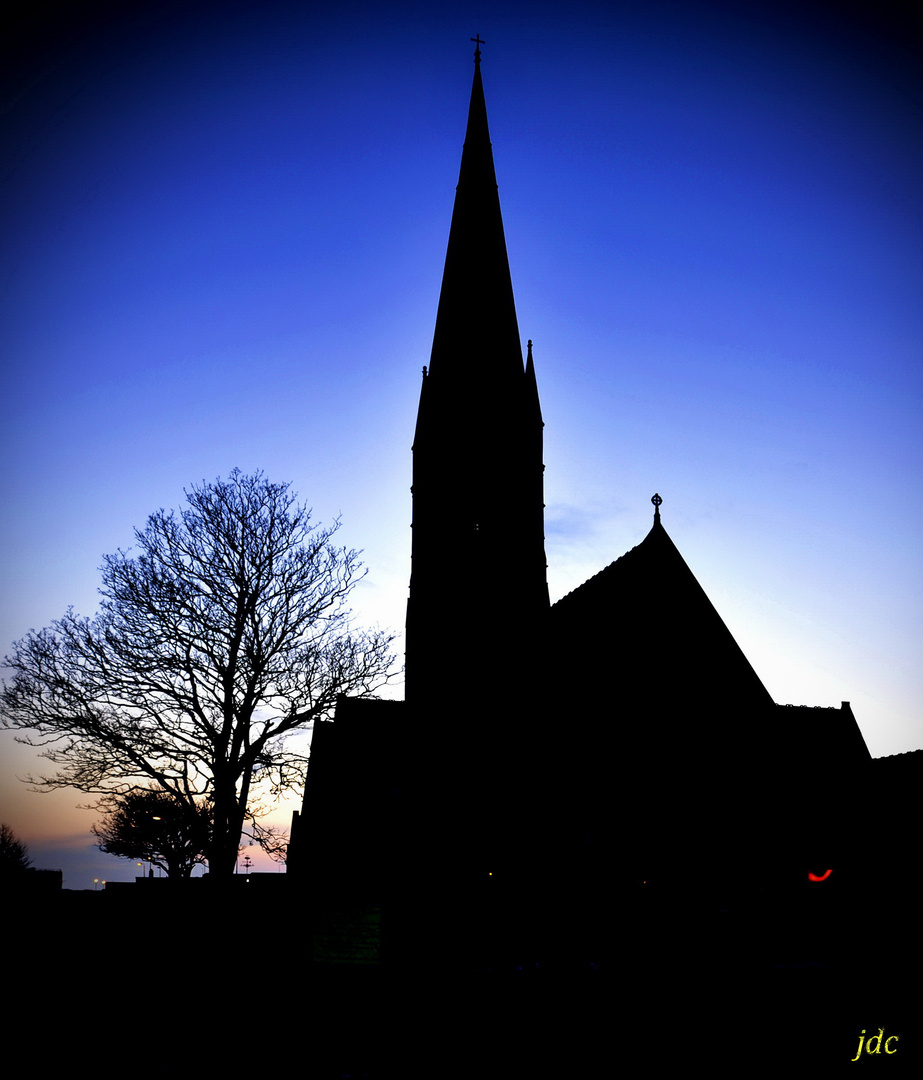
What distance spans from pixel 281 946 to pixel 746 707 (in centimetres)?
1232

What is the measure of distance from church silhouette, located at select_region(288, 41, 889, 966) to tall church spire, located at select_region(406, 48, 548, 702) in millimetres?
59

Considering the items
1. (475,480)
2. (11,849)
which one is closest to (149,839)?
(11,849)

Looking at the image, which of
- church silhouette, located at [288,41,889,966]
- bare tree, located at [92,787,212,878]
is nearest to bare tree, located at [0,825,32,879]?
bare tree, located at [92,787,212,878]

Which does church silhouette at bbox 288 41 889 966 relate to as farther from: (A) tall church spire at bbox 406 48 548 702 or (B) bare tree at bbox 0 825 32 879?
(B) bare tree at bbox 0 825 32 879

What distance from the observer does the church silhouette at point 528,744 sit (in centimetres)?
1722

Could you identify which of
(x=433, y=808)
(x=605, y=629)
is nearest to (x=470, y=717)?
(x=433, y=808)

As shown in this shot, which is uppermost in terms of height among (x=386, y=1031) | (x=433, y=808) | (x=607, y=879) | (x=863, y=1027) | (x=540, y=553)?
(x=540, y=553)

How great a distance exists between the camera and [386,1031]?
36.6 ft

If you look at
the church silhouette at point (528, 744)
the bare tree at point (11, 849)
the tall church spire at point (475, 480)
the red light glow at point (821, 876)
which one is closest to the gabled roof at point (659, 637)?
the church silhouette at point (528, 744)

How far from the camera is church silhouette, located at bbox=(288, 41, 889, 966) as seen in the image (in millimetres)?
17219

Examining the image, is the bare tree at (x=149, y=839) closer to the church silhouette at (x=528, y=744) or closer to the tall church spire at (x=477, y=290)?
the church silhouette at (x=528, y=744)

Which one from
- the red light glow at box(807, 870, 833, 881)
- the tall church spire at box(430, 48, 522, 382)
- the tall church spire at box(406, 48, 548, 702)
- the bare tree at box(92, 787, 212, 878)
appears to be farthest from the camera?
the bare tree at box(92, 787, 212, 878)

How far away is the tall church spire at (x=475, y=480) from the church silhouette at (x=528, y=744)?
0.19ft

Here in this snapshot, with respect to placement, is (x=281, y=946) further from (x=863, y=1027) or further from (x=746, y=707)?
(x=863, y=1027)
